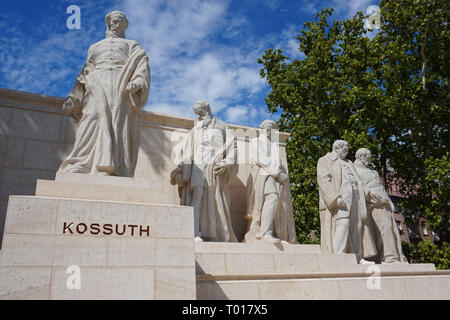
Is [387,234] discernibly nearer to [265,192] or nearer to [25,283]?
[265,192]

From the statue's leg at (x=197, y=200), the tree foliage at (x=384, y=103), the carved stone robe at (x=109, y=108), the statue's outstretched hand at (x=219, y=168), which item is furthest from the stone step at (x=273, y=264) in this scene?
the tree foliage at (x=384, y=103)

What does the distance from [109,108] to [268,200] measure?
4.33m

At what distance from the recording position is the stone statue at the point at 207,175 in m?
9.32

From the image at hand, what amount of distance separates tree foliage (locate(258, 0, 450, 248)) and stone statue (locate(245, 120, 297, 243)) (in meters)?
8.79

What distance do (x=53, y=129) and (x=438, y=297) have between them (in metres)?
9.52

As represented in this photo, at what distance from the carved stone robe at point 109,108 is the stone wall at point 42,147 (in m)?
2.38

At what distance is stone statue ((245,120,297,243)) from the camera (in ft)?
31.8

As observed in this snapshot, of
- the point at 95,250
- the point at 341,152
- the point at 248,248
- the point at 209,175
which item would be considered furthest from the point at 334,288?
the point at 95,250

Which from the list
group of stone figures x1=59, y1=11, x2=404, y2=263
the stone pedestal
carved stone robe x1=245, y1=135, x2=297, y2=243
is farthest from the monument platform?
carved stone robe x1=245, y1=135, x2=297, y2=243

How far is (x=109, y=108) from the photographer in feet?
23.3

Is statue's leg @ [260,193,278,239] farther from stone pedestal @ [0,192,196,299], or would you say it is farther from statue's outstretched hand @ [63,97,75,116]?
statue's outstretched hand @ [63,97,75,116]

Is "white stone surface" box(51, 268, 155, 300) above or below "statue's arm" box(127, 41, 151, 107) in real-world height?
below
